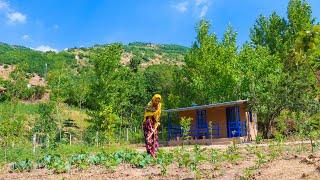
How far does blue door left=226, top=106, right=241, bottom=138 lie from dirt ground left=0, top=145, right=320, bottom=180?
16116 millimetres

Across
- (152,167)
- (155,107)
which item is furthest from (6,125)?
(152,167)

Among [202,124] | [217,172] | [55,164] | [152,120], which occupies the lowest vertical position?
[217,172]

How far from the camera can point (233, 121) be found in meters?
27.4

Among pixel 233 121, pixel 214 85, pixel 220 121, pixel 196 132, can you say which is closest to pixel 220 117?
pixel 220 121

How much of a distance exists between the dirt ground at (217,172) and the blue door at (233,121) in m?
16.1

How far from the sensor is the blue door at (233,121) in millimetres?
26241

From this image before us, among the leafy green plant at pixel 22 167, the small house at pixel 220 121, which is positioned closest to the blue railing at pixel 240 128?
the small house at pixel 220 121

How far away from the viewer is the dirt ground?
287 inches

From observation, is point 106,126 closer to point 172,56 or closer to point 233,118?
point 233,118

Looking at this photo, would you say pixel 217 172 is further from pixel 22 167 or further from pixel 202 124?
pixel 202 124

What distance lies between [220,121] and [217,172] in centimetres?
1990

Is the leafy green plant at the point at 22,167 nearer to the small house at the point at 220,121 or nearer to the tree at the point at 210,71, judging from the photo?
the small house at the point at 220,121

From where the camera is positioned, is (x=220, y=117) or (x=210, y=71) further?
(x=210, y=71)

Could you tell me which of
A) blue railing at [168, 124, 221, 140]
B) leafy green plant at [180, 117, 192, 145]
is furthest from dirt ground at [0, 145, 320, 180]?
blue railing at [168, 124, 221, 140]
